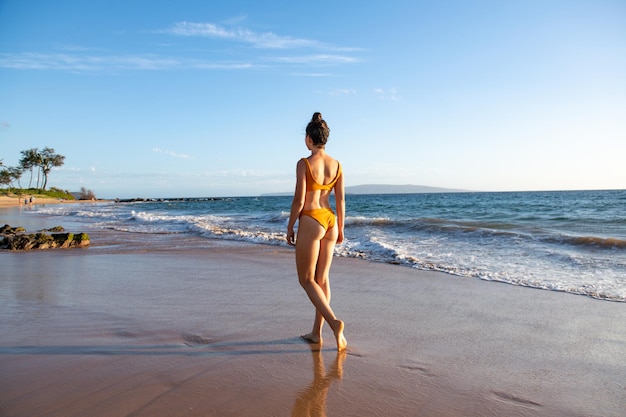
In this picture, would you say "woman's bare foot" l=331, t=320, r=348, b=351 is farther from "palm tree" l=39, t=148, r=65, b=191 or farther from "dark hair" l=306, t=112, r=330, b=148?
"palm tree" l=39, t=148, r=65, b=191

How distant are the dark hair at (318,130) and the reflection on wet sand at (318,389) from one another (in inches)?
70.5

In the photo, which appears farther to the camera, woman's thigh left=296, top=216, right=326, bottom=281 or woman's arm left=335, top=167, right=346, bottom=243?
woman's arm left=335, top=167, right=346, bottom=243

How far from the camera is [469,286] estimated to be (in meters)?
6.04

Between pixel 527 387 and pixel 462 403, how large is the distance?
1.96 ft

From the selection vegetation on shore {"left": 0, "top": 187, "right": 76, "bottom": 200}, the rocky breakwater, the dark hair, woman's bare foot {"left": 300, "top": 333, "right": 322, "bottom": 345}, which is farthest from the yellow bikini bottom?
vegetation on shore {"left": 0, "top": 187, "right": 76, "bottom": 200}

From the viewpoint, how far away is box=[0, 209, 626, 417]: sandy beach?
260 cm

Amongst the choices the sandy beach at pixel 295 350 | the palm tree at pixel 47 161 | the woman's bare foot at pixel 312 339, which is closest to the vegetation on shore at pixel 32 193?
the palm tree at pixel 47 161

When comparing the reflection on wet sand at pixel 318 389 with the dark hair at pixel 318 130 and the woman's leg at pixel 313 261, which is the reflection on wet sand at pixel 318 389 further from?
the dark hair at pixel 318 130

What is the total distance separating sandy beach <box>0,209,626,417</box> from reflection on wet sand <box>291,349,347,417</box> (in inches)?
0.5

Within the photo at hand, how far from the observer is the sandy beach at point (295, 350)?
260 centimetres

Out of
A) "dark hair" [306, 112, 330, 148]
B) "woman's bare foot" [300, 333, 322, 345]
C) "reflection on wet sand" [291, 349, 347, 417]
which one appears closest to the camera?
"reflection on wet sand" [291, 349, 347, 417]

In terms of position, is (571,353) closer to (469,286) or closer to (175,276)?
(469,286)

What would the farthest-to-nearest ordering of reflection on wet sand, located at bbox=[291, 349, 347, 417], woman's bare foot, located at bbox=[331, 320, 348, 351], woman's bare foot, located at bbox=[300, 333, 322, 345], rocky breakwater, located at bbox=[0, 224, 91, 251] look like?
rocky breakwater, located at bbox=[0, 224, 91, 251] → woman's bare foot, located at bbox=[300, 333, 322, 345] → woman's bare foot, located at bbox=[331, 320, 348, 351] → reflection on wet sand, located at bbox=[291, 349, 347, 417]

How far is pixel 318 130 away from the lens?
353cm
